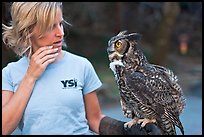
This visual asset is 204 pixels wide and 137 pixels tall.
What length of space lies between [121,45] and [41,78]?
40cm

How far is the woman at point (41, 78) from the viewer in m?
2.17

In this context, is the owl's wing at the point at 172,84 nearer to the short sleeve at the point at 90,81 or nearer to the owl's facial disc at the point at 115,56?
the owl's facial disc at the point at 115,56

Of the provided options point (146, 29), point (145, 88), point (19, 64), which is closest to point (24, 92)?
point (19, 64)

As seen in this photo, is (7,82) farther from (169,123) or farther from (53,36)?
(169,123)

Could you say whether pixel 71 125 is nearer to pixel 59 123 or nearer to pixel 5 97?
pixel 59 123

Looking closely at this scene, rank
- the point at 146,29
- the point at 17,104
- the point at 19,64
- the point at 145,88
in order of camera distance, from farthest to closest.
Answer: the point at 146,29 → the point at 145,88 → the point at 19,64 → the point at 17,104

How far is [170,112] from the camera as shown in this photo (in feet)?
7.86

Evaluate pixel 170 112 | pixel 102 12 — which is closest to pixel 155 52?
pixel 102 12

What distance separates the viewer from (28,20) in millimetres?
2189

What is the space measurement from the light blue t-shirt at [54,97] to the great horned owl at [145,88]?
19cm

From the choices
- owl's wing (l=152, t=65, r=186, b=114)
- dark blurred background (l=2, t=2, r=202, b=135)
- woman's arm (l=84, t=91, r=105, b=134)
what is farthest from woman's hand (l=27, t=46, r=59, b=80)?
dark blurred background (l=2, t=2, r=202, b=135)

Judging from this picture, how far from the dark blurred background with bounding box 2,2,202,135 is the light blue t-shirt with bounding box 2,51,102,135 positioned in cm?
713

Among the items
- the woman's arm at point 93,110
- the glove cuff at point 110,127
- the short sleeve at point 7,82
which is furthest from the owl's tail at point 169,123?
the short sleeve at point 7,82

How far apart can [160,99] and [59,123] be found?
0.51 meters
